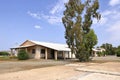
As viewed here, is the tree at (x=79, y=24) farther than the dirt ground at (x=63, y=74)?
Yes

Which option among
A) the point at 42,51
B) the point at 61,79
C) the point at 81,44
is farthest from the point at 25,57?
the point at 61,79

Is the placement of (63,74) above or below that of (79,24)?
below

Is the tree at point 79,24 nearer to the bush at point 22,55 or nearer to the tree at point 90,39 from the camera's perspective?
the tree at point 90,39

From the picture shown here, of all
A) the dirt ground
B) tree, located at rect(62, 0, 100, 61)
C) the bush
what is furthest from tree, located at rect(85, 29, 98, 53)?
the dirt ground

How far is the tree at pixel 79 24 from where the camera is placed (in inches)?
1284

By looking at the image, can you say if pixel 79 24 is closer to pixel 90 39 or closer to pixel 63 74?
pixel 90 39

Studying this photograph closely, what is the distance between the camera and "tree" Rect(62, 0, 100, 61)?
3262cm

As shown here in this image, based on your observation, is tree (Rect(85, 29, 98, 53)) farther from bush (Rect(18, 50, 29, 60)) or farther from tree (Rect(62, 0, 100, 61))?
bush (Rect(18, 50, 29, 60))

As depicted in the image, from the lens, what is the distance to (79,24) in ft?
107

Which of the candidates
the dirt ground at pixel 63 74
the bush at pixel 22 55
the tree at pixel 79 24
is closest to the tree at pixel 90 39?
the tree at pixel 79 24

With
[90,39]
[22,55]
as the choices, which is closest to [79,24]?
[90,39]

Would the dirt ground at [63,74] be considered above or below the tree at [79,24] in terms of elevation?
below

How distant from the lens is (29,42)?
4391 centimetres

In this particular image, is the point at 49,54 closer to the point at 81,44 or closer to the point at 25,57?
the point at 25,57
